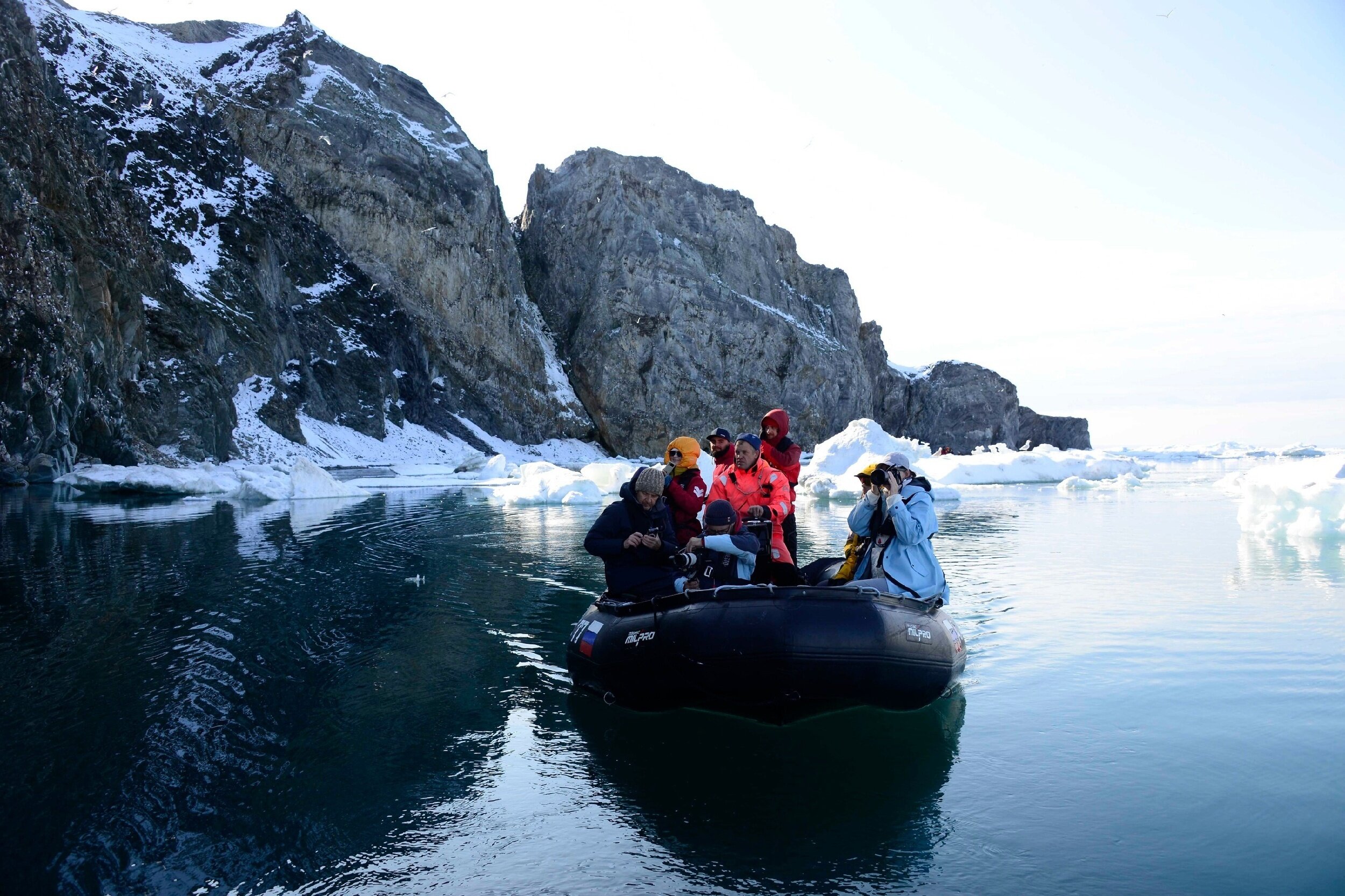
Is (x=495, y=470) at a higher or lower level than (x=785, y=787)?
higher

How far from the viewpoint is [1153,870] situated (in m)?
4.37

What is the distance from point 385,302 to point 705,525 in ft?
191

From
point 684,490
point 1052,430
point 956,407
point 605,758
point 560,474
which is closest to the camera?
point 605,758

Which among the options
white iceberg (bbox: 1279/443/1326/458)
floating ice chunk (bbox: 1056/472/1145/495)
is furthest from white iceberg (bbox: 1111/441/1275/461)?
floating ice chunk (bbox: 1056/472/1145/495)

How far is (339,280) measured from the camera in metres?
58.9

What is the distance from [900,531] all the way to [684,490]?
173cm

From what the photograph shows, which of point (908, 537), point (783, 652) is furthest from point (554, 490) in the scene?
point (783, 652)

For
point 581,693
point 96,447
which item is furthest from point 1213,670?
point 96,447

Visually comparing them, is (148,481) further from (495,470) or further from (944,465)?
(944,465)

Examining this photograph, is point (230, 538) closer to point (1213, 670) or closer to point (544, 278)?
point (1213, 670)

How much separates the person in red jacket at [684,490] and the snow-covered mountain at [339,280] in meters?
27.6

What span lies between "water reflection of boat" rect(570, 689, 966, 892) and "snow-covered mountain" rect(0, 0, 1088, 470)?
93.6 ft

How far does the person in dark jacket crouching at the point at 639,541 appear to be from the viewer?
6.88 meters

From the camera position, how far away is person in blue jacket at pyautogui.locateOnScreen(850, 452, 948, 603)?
6.74 m
